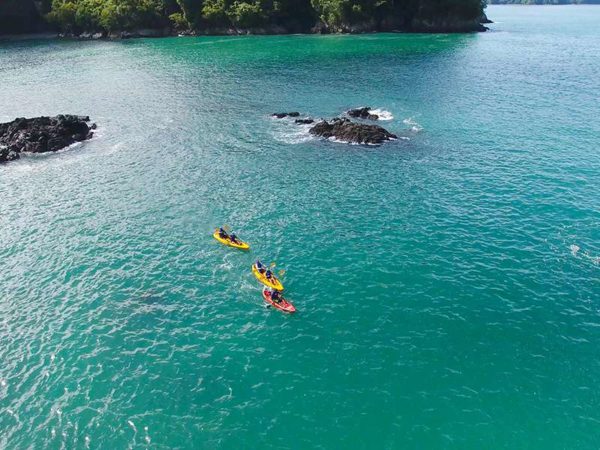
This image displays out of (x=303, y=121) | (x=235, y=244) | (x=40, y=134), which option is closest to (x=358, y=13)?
(x=303, y=121)

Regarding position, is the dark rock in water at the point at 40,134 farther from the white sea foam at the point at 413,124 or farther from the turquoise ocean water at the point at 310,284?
the white sea foam at the point at 413,124

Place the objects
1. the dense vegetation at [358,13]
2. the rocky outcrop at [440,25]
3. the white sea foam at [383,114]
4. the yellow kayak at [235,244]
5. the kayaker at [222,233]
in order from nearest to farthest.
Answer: the yellow kayak at [235,244]
the kayaker at [222,233]
the white sea foam at [383,114]
the dense vegetation at [358,13]
the rocky outcrop at [440,25]

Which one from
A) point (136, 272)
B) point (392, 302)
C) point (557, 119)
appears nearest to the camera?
point (392, 302)

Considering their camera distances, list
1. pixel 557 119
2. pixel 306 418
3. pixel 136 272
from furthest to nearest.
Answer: pixel 557 119, pixel 136 272, pixel 306 418

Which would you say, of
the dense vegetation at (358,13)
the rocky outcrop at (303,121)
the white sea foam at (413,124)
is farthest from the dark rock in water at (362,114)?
the dense vegetation at (358,13)

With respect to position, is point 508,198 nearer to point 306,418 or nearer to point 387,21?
point 306,418

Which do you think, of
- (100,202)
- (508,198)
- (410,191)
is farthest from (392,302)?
(100,202)

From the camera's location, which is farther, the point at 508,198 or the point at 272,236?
the point at 508,198
